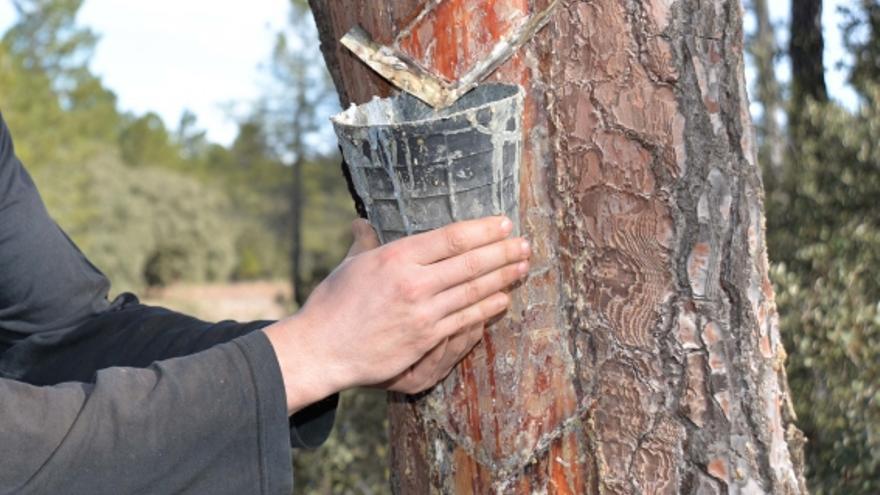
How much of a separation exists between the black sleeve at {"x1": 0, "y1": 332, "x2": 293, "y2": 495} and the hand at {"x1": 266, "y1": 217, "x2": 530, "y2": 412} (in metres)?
0.06

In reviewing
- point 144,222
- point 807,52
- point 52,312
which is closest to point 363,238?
point 52,312

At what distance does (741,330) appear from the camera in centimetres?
197

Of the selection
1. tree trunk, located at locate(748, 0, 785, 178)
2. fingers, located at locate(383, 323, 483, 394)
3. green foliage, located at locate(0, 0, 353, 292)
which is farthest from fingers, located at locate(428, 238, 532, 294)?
green foliage, located at locate(0, 0, 353, 292)

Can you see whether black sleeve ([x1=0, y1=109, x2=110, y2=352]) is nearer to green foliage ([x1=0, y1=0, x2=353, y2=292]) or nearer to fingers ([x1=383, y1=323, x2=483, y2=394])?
fingers ([x1=383, y1=323, x2=483, y2=394])

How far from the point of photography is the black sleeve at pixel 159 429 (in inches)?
64.3

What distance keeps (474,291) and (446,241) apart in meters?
0.11

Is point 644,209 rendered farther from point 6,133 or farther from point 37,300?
point 6,133

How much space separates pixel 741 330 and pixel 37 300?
5.20 ft

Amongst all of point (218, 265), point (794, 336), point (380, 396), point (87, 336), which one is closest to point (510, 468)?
point (87, 336)

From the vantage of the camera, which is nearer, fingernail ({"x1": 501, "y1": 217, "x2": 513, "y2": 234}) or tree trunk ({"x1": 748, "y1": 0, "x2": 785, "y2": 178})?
fingernail ({"x1": 501, "y1": 217, "x2": 513, "y2": 234})

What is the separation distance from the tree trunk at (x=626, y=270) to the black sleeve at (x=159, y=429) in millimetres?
455

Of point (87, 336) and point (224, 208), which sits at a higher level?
point (224, 208)

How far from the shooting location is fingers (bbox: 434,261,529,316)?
5.79ft

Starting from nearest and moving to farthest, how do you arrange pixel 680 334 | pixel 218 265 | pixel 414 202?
pixel 414 202
pixel 680 334
pixel 218 265
